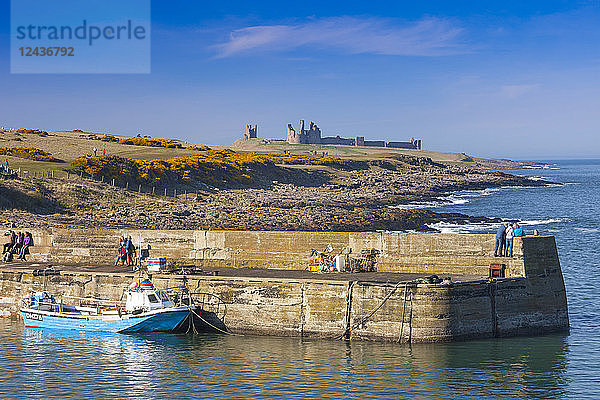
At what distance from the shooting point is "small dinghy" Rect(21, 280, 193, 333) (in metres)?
28.0

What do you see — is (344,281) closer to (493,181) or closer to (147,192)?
(147,192)

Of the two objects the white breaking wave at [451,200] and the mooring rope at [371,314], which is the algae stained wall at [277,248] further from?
the white breaking wave at [451,200]

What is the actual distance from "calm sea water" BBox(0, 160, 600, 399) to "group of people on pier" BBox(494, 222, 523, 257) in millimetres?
3161

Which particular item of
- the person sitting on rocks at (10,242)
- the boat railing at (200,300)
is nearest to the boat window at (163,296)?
the boat railing at (200,300)

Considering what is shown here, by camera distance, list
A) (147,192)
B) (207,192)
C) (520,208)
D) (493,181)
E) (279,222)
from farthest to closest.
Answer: (493,181) < (520,208) < (207,192) < (147,192) < (279,222)

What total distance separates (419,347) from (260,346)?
5241 mm

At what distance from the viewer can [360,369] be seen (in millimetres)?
23562

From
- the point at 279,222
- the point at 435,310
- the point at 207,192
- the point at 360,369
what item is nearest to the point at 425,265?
the point at 435,310

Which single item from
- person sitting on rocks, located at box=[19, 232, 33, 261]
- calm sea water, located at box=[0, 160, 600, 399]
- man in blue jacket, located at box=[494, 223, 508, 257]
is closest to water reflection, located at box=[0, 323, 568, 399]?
calm sea water, located at box=[0, 160, 600, 399]

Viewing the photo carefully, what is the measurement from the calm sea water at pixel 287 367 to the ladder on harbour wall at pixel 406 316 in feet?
1.42

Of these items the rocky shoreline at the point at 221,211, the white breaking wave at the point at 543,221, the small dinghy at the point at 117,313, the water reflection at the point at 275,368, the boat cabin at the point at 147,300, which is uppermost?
the rocky shoreline at the point at 221,211

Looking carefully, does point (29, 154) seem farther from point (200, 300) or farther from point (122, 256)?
point (200, 300)

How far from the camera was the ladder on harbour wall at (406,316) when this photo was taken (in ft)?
83.3

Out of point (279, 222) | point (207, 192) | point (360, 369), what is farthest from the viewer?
point (207, 192)
